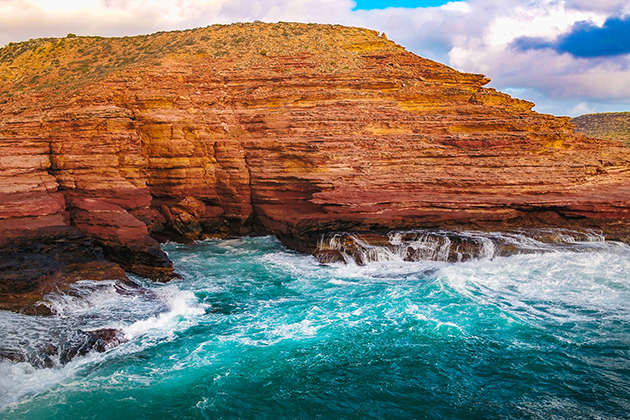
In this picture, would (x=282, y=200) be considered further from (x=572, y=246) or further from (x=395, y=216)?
(x=572, y=246)

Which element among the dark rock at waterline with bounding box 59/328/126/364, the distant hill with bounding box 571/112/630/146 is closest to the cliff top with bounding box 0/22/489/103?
the dark rock at waterline with bounding box 59/328/126/364

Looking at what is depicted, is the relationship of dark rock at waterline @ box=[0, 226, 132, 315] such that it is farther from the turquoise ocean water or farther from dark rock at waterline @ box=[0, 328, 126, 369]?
dark rock at waterline @ box=[0, 328, 126, 369]

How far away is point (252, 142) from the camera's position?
23.9 meters

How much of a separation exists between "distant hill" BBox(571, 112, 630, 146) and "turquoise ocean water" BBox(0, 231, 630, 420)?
41289mm

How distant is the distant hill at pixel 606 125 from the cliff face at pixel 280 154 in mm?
35156

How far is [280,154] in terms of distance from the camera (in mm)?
23344

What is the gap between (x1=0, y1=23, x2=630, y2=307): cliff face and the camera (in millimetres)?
19547

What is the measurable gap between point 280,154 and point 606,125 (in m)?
51.4

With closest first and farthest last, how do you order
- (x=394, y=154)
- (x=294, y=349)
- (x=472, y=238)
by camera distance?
(x=294, y=349), (x=472, y=238), (x=394, y=154)

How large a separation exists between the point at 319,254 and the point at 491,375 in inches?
413

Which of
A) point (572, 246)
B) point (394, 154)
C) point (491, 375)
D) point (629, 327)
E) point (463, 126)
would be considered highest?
point (463, 126)

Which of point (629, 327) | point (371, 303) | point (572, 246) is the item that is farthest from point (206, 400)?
point (572, 246)

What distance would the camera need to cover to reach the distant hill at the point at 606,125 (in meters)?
52.4

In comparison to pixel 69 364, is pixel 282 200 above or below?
above
